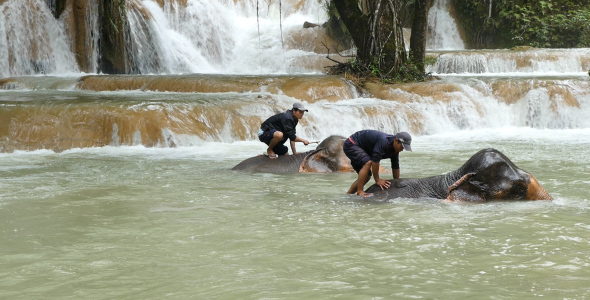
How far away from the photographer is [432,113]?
16500 mm

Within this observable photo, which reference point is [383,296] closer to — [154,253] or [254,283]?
[254,283]

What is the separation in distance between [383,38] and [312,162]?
988 cm

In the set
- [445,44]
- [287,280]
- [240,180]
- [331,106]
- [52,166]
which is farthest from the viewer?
[445,44]

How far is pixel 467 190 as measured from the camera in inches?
288

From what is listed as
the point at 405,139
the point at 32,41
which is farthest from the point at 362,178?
the point at 32,41

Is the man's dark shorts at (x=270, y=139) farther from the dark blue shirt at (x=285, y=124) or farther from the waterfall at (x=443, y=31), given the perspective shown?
the waterfall at (x=443, y=31)

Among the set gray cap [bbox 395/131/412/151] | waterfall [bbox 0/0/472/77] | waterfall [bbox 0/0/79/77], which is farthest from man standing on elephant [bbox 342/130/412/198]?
waterfall [bbox 0/0/79/77]

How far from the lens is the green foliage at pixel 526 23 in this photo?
94.7 ft

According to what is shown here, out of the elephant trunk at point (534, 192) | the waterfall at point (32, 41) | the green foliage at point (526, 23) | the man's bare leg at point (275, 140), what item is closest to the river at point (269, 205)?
the elephant trunk at point (534, 192)

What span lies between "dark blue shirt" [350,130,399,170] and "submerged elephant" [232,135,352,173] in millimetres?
1757

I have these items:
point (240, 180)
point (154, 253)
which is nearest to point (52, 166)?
point (240, 180)

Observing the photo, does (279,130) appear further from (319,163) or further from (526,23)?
(526,23)

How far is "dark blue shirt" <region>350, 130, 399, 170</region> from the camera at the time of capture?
7621mm

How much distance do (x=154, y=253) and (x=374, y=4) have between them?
14.0 meters
